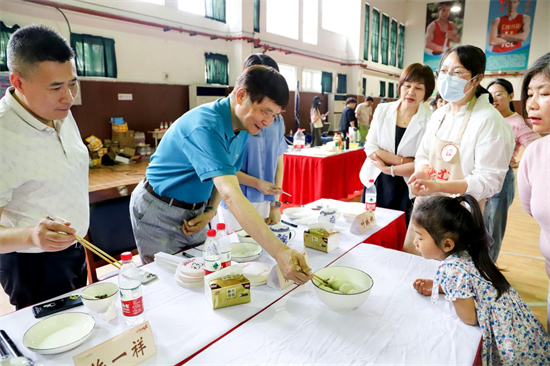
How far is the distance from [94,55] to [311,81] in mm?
7486

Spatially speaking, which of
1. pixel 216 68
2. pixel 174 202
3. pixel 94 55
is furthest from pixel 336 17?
pixel 174 202

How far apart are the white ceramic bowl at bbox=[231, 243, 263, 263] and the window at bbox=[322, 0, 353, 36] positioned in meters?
12.0

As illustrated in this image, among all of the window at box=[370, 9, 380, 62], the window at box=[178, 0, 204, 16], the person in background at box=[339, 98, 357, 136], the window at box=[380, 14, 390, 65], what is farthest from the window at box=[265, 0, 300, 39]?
the window at box=[380, 14, 390, 65]

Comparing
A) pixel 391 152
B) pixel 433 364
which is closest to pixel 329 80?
pixel 391 152

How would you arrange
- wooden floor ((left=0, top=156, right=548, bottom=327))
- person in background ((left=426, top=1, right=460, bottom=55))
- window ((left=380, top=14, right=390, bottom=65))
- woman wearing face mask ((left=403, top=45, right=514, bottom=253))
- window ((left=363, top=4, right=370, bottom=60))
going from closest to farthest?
woman wearing face mask ((left=403, top=45, right=514, bottom=253)), wooden floor ((left=0, top=156, right=548, bottom=327)), window ((left=363, top=4, right=370, bottom=60)), window ((left=380, top=14, right=390, bottom=65)), person in background ((left=426, top=1, right=460, bottom=55))

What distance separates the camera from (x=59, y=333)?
0.96m

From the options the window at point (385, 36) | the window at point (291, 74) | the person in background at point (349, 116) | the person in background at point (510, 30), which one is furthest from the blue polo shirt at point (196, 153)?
the person in background at point (510, 30)

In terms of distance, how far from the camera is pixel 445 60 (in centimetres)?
188

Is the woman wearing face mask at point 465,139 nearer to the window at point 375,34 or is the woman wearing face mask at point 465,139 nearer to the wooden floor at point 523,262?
the wooden floor at point 523,262

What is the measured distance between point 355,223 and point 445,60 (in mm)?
1034

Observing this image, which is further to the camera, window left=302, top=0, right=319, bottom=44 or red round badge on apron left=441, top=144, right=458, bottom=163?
window left=302, top=0, right=319, bottom=44

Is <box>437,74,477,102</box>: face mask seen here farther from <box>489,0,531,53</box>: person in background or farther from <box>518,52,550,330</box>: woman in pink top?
<box>489,0,531,53</box>: person in background

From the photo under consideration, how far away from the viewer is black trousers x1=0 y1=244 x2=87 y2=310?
1288mm

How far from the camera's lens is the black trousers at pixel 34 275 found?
4.23 feet
